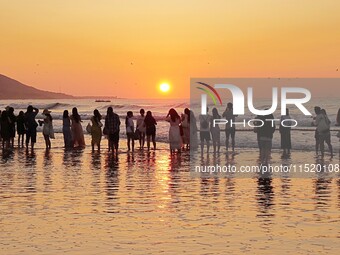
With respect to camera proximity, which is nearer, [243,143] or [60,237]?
[60,237]

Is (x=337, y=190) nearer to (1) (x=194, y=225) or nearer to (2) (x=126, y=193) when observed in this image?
(2) (x=126, y=193)

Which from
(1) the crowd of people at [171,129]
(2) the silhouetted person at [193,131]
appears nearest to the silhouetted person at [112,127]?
(1) the crowd of people at [171,129]

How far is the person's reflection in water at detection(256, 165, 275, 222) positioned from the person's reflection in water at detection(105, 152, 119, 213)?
2508mm

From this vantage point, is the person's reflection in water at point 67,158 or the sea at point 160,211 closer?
the sea at point 160,211

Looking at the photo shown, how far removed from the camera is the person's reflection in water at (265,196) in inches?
573

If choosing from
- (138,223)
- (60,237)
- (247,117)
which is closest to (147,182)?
(138,223)

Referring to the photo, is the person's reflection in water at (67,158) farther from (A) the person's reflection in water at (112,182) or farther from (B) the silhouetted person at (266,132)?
(B) the silhouetted person at (266,132)

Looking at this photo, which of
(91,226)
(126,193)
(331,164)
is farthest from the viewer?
(331,164)

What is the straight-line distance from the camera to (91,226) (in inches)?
516

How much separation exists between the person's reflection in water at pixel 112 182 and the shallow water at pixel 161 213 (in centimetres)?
2

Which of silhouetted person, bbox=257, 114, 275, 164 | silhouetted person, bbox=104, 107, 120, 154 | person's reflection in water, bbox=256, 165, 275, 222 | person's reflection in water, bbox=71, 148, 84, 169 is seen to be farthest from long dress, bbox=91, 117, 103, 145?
person's reflection in water, bbox=256, 165, 275, 222

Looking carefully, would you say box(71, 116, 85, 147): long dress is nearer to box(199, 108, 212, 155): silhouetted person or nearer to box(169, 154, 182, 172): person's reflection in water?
box(169, 154, 182, 172): person's reflection in water

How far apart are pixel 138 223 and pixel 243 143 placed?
3083 cm

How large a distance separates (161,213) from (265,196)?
3.34m
